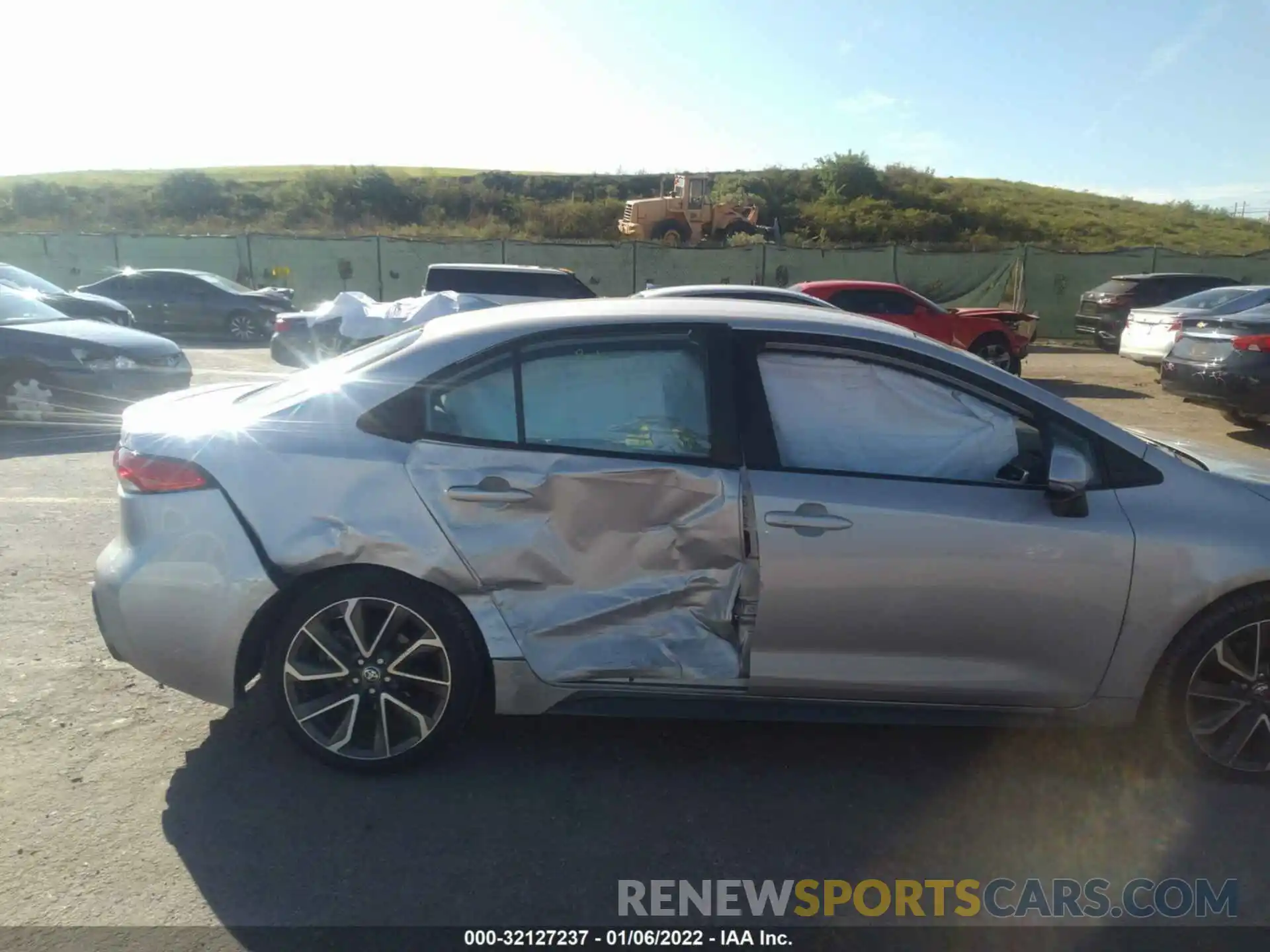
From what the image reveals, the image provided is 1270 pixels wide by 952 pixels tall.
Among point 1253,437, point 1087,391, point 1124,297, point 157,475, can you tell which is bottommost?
point 1087,391

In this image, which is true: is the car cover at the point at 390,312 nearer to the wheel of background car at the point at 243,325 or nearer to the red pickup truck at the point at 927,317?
the red pickup truck at the point at 927,317

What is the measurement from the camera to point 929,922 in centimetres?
276

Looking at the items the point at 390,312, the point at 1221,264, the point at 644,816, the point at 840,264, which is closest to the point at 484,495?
the point at 644,816

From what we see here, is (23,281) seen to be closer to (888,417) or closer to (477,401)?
(477,401)

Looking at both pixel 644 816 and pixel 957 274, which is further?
pixel 957 274

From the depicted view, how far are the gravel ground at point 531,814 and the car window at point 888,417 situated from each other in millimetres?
1113

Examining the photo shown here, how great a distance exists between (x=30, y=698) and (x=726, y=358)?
10.1 ft

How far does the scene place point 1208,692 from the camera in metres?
3.32

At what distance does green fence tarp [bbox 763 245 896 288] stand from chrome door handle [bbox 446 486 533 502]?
21401 millimetres

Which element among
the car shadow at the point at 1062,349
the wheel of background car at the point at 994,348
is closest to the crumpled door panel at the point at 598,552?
the wheel of background car at the point at 994,348

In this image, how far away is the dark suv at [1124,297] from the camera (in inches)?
752

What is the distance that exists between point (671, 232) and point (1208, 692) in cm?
3242

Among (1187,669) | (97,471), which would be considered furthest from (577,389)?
(97,471)

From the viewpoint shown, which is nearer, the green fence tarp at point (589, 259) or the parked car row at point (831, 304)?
the parked car row at point (831, 304)
